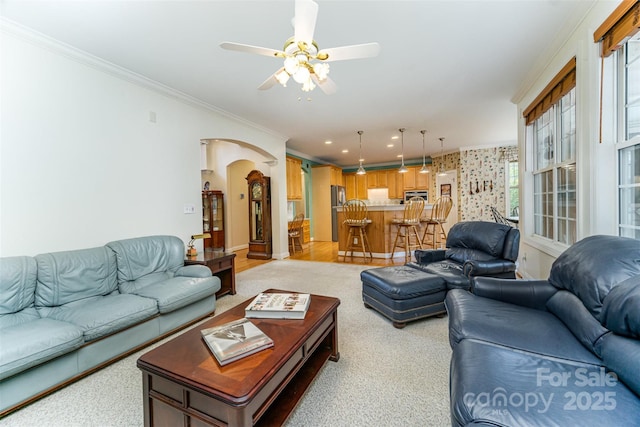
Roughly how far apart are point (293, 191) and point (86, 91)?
14.5 ft

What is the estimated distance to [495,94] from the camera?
380cm

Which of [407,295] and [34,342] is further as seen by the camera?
[407,295]

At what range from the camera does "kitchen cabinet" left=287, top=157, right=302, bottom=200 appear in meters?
6.53

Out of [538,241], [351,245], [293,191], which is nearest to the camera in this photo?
[538,241]

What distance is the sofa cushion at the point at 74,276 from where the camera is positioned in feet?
6.88

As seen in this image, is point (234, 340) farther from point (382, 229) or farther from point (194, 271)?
point (382, 229)

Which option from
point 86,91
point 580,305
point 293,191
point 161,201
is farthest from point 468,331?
point 293,191

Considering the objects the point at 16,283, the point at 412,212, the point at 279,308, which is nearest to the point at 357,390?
the point at 279,308

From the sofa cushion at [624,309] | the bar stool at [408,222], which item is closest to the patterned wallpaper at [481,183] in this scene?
the bar stool at [408,222]

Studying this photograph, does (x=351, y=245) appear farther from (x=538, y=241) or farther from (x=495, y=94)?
(x=495, y=94)

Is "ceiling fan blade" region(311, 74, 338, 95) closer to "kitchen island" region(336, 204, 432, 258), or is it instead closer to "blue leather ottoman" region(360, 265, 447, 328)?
"blue leather ottoman" region(360, 265, 447, 328)

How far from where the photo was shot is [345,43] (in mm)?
2498

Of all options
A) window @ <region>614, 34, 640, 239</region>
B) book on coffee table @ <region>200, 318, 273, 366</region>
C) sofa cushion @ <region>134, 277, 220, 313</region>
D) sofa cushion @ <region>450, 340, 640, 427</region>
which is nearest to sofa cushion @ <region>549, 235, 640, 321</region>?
sofa cushion @ <region>450, 340, 640, 427</region>

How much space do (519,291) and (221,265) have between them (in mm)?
3071
